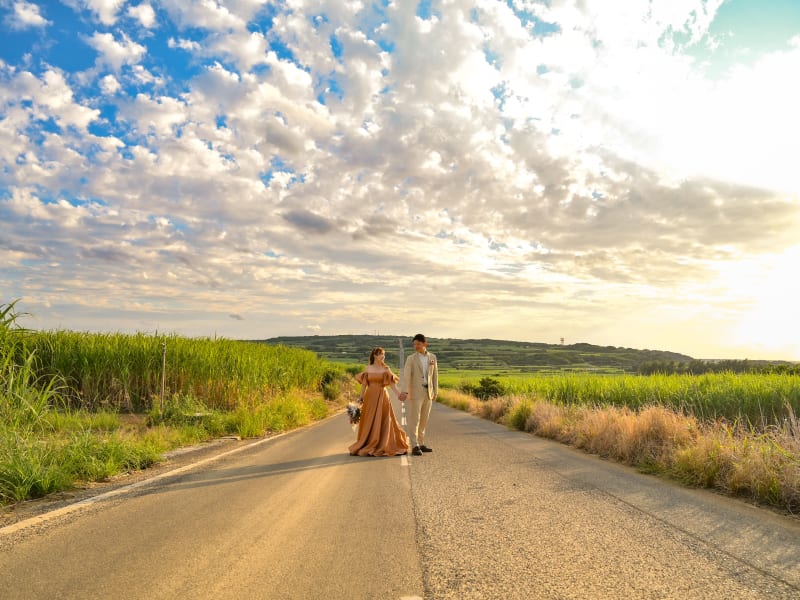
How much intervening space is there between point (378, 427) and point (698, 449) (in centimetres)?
632

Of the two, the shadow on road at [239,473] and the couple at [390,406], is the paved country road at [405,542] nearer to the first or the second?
the shadow on road at [239,473]

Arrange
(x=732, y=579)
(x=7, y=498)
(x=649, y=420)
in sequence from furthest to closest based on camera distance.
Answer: (x=649, y=420) < (x=7, y=498) < (x=732, y=579)

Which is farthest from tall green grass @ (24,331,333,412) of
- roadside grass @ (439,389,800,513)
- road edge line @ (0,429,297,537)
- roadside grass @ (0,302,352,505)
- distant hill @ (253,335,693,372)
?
distant hill @ (253,335,693,372)

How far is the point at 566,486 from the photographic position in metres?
8.38

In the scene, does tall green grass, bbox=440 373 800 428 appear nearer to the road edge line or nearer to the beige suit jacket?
the beige suit jacket

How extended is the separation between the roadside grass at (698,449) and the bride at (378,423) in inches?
184

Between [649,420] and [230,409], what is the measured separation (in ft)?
56.1

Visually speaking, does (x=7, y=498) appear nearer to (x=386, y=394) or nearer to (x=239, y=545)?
(x=239, y=545)

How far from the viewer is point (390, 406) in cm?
1244

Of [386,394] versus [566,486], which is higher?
[386,394]

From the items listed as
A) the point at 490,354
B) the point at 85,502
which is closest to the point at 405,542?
the point at 85,502

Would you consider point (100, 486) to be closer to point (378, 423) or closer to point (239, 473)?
point (239, 473)

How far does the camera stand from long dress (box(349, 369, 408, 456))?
40.3 ft

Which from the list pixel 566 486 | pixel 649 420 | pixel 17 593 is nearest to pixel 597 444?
pixel 649 420
